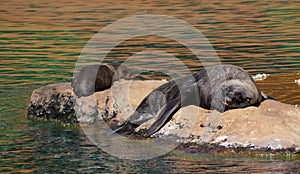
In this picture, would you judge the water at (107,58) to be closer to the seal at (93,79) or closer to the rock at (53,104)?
the rock at (53,104)

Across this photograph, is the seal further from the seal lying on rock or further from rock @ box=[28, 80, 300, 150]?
the seal lying on rock

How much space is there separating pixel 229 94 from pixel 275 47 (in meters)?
11.0

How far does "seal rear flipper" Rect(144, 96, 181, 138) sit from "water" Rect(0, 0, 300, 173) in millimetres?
840

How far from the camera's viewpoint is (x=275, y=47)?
829 inches

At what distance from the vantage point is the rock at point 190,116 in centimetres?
966

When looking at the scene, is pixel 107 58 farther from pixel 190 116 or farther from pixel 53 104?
pixel 190 116

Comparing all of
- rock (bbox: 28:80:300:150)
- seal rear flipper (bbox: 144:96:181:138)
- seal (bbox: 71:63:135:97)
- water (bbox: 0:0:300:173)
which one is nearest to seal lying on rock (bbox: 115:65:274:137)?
seal rear flipper (bbox: 144:96:181:138)

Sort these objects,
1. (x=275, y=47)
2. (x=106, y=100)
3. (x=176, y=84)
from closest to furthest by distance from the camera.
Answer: (x=176, y=84), (x=106, y=100), (x=275, y=47)

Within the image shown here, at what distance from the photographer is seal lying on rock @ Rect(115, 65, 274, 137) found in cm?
1028

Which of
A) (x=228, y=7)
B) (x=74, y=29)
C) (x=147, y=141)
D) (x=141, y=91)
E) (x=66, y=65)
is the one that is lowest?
(x=147, y=141)

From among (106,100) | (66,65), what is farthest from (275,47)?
(106,100)

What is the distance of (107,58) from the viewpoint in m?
19.7

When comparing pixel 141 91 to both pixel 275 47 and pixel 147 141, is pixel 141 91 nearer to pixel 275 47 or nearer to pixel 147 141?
pixel 147 141

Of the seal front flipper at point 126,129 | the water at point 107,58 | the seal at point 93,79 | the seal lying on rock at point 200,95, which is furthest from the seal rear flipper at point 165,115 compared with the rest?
the seal at point 93,79
